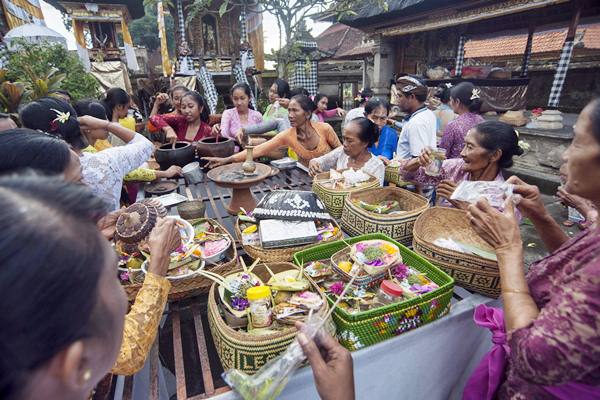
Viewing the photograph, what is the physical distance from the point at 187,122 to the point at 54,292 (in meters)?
4.17

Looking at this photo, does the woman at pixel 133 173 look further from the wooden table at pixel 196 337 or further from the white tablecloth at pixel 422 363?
the white tablecloth at pixel 422 363

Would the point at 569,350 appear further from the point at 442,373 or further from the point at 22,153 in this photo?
the point at 22,153

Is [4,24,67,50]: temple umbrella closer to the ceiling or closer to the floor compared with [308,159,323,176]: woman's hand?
closer to the ceiling

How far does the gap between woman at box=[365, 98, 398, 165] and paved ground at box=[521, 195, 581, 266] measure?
2.22 m

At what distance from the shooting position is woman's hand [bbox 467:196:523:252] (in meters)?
1.28

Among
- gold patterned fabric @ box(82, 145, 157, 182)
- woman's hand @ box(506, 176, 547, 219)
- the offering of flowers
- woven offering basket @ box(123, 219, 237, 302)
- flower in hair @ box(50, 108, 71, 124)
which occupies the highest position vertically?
flower in hair @ box(50, 108, 71, 124)

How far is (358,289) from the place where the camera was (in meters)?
1.50

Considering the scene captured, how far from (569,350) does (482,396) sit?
74 cm

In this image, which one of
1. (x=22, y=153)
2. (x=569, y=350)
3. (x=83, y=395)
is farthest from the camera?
(x=22, y=153)

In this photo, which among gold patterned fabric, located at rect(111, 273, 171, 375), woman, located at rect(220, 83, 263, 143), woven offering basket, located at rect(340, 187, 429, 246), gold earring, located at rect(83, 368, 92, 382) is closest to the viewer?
gold earring, located at rect(83, 368, 92, 382)

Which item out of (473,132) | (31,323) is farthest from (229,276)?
(473,132)

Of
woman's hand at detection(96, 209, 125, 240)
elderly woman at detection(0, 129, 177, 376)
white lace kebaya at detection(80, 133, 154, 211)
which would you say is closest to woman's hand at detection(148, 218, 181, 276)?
elderly woman at detection(0, 129, 177, 376)

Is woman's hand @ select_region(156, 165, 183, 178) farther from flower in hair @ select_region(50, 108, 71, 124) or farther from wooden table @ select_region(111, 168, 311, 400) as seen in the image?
flower in hair @ select_region(50, 108, 71, 124)

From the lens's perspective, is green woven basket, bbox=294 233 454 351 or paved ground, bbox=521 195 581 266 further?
paved ground, bbox=521 195 581 266
